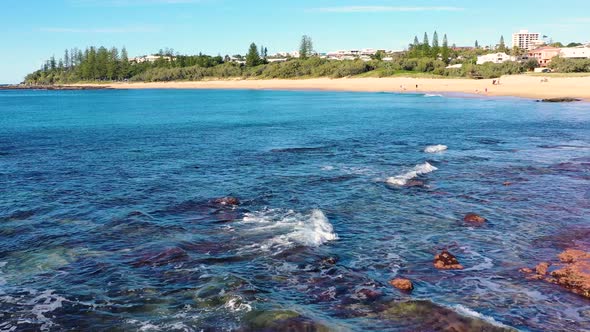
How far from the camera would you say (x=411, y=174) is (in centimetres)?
2886

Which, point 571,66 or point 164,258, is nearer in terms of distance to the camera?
point 164,258

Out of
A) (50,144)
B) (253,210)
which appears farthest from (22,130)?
(253,210)

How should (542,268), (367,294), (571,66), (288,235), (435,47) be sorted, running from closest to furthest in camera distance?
(367,294) < (542,268) < (288,235) < (571,66) < (435,47)

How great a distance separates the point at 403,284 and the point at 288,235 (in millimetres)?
5684

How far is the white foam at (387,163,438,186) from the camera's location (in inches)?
1060

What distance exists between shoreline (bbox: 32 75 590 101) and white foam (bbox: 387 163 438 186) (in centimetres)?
6057

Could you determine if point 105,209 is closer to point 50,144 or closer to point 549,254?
point 549,254

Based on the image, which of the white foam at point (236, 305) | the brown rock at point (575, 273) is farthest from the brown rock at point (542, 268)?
the white foam at point (236, 305)

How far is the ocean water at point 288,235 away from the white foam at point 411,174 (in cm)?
16

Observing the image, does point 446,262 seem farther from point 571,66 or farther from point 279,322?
point 571,66

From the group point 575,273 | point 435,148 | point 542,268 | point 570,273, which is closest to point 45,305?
point 542,268

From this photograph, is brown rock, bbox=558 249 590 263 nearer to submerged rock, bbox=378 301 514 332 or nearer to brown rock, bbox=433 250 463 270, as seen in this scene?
brown rock, bbox=433 250 463 270

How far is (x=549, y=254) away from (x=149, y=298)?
1243 centimetres

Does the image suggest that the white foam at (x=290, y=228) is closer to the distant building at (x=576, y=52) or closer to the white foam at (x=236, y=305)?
the white foam at (x=236, y=305)
